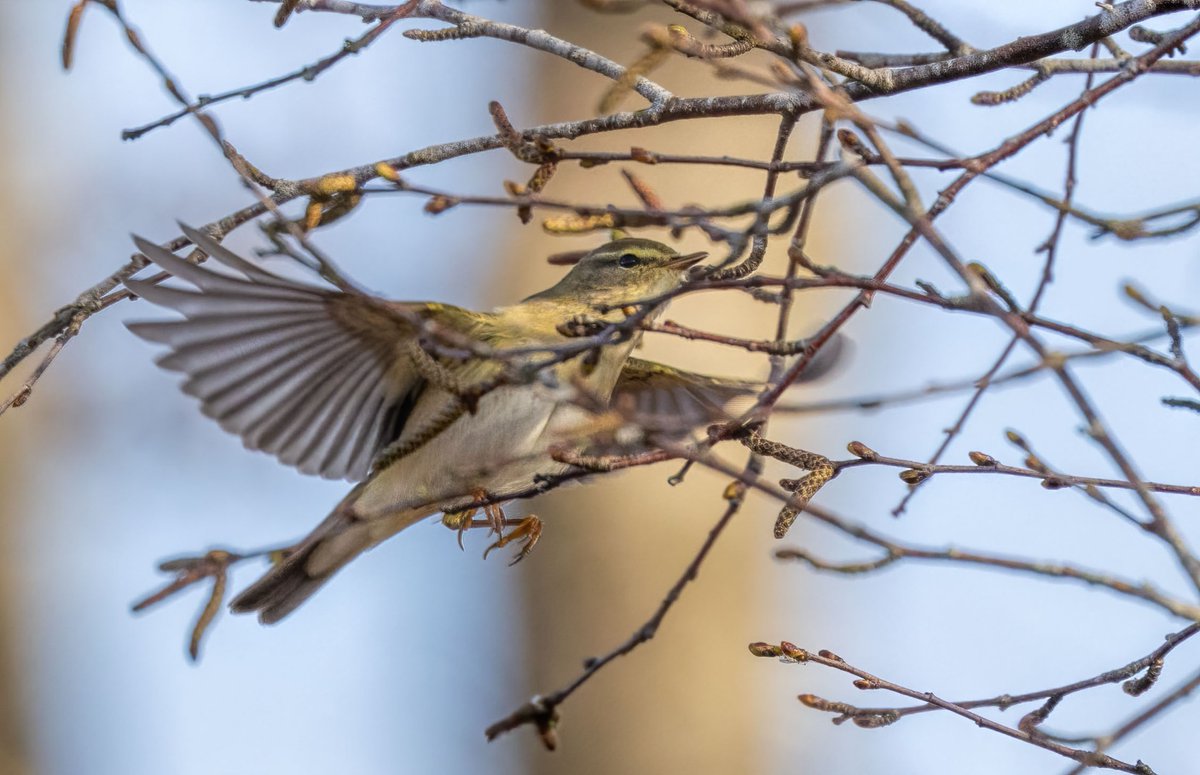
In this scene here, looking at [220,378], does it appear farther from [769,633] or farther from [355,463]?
[769,633]

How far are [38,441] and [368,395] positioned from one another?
4.44 m

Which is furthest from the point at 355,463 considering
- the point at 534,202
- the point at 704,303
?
the point at 704,303

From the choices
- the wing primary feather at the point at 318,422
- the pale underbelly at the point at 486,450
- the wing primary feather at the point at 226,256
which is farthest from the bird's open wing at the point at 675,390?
the wing primary feather at the point at 226,256

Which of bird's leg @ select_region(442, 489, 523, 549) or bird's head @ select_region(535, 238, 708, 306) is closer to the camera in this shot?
bird's leg @ select_region(442, 489, 523, 549)

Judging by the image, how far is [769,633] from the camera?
224 inches

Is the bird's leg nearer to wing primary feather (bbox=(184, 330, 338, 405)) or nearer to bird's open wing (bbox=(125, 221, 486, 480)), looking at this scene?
bird's open wing (bbox=(125, 221, 486, 480))

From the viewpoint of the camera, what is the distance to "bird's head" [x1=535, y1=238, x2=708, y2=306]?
3.66 meters

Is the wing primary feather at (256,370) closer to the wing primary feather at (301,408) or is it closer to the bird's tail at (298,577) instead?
the wing primary feather at (301,408)

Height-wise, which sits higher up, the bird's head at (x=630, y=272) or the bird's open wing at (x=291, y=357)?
the bird's head at (x=630, y=272)

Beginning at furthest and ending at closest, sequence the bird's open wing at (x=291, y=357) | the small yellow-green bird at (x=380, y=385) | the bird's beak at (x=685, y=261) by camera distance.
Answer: the bird's beak at (x=685, y=261), the small yellow-green bird at (x=380, y=385), the bird's open wing at (x=291, y=357)

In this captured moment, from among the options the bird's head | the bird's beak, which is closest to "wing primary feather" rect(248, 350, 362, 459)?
the bird's head

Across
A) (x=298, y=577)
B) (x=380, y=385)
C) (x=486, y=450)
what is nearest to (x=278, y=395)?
(x=380, y=385)

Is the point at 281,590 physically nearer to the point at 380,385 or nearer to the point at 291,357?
the point at 380,385

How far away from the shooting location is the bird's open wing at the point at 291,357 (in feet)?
8.82
